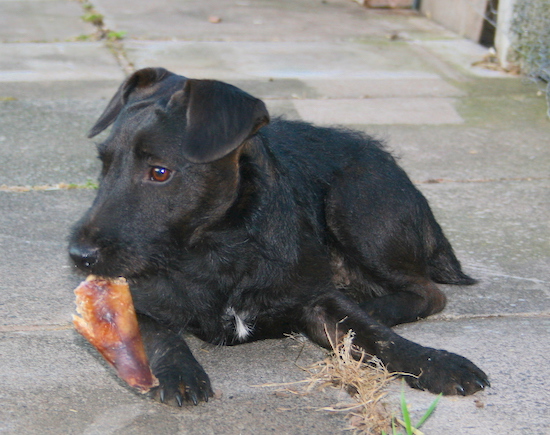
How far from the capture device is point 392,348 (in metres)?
3.46

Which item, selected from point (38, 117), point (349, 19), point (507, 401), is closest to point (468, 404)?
point (507, 401)

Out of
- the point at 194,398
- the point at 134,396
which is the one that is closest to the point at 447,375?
the point at 194,398

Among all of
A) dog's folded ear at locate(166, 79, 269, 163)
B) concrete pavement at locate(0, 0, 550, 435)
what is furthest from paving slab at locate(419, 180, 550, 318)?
dog's folded ear at locate(166, 79, 269, 163)

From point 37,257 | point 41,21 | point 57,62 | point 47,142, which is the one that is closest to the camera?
point 37,257

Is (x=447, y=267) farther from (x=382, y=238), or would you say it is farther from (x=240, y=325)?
(x=240, y=325)

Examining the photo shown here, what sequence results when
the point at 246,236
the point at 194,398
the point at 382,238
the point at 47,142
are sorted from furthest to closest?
the point at 47,142 < the point at 382,238 < the point at 246,236 < the point at 194,398

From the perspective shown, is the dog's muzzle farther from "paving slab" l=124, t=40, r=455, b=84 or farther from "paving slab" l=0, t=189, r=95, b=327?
"paving slab" l=124, t=40, r=455, b=84

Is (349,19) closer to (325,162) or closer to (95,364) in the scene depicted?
(325,162)

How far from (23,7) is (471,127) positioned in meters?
7.56

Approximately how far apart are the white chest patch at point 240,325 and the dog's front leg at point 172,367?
28cm

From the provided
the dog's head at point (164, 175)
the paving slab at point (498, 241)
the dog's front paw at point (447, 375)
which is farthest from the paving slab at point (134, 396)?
the paving slab at point (498, 241)

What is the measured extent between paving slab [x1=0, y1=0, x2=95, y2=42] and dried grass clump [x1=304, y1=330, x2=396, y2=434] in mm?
7471

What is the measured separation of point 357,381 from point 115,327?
108 cm

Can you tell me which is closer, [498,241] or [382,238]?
[382,238]
